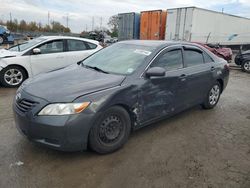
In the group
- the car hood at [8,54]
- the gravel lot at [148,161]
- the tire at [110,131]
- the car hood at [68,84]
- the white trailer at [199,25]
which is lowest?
the gravel lot at [148,161]

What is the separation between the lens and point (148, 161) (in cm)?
317

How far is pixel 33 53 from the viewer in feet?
22.5

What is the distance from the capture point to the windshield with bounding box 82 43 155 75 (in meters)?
3.70

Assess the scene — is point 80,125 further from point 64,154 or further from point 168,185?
point 168,185

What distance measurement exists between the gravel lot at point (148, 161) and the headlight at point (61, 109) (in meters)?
0.69

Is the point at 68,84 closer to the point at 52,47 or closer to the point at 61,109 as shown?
the point at 61,109

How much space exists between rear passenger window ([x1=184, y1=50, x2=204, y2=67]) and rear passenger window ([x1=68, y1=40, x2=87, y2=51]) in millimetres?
4144

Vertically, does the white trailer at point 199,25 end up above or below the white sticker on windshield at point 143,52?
above

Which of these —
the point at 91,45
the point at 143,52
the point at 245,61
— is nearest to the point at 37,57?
the point at 91,45

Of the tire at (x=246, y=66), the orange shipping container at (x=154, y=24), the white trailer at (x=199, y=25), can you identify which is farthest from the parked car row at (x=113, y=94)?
the orange shipping container at (x=154, y=24)

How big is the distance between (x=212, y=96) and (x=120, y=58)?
250cm

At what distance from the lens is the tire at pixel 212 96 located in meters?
5.18

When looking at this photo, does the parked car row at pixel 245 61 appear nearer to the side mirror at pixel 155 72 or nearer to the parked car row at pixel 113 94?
the parked car row at pixel 113 94

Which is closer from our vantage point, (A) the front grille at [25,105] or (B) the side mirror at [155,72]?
(A) the front grille at [25,105]
